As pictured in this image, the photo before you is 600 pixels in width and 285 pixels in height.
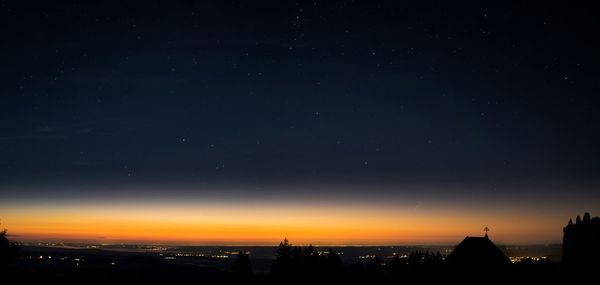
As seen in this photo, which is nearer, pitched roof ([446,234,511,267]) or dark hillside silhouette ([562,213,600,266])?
pitched roof ([446,234,511,267])

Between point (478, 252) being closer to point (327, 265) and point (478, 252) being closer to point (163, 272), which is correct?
point (327, 265)

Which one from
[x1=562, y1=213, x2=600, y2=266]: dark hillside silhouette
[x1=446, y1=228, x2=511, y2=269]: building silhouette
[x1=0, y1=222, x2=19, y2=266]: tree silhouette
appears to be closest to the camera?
[x1=446, y1=228, x2=511, y2=269]: building silhouette

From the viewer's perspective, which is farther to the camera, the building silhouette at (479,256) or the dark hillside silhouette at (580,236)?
the dark hillside silhouette at (580,236)

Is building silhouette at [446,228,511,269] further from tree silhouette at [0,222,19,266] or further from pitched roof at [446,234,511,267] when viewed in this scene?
tree silhouette at [0,222,19,266]

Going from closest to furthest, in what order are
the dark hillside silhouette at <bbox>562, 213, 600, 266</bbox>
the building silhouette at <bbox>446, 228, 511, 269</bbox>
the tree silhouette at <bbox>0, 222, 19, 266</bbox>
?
the building silhouette at <bbox>446, 228, 511, 269</bbox> → the tree silhouette at <bbox>0, 222, 19, 266</bbox> → the dark hillside silhouette at <bbox>562, 213, 600, 266</bbox>

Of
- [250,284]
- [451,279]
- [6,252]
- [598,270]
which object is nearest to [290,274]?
[250,284]

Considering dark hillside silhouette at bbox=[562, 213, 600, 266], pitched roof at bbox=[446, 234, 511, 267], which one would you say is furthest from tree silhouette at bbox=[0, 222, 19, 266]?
dark hillside silhouette at bbox=[562, 213, 600, 266]

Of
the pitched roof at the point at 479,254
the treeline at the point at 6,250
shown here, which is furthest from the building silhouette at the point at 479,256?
the treeline at the point at 6,250

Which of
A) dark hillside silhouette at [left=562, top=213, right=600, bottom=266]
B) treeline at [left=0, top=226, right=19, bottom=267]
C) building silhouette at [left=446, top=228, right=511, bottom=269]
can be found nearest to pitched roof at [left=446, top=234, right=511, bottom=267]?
building silhouette at [left=446, top=228, right=511, bottom=269]

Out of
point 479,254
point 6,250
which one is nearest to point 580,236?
point 479,254

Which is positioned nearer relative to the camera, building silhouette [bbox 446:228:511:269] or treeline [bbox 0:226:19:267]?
building silhouette [bbox 446:228:511:269]

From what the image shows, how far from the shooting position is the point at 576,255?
293 ft

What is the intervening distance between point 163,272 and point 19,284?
517 ft

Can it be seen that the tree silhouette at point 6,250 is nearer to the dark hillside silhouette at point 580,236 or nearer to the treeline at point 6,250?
the treeline at point 6,250
